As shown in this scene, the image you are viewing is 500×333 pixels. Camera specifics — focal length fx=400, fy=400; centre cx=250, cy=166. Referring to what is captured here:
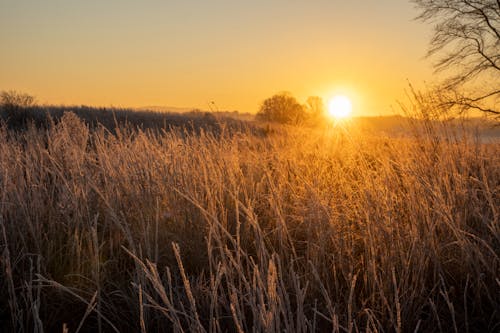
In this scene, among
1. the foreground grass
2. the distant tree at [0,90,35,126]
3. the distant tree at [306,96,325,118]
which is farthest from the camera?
the distant tree at [0,90,35,126]

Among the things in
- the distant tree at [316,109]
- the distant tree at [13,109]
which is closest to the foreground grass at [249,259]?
the distant tree at [316,109]

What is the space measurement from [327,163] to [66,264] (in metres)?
2.39

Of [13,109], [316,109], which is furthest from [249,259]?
[13,109]

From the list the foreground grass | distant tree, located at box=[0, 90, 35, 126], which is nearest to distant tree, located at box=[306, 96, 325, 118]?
the foreground grass

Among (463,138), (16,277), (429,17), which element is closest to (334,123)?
(463,138)

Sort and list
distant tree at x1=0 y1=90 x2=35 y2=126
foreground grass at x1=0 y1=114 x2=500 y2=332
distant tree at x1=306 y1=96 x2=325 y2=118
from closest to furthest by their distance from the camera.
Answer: foreground grass at x1=0 y1=114 x2=500 y2=332
distant tree at x1=306 y1=96 x2=325 y2=118
distant tree at x1=0 y1=90 x2=35 y2=126

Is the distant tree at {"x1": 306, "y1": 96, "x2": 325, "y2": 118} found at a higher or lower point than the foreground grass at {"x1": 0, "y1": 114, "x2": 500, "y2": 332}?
higher

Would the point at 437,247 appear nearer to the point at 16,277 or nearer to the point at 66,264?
the point at 66,264

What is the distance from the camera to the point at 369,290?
6.58 feet

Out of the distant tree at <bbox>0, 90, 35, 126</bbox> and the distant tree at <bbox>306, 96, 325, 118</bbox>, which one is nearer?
the distant tree at <bbox>306, 96, 325, 118</bbox>

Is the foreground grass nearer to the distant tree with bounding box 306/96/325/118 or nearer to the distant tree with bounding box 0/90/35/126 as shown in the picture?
the distant tree with bounding box 306/96/325/118

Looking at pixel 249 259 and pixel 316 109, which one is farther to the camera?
pixel 316 109

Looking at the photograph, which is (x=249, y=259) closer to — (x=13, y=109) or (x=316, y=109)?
(x=316, y=109)

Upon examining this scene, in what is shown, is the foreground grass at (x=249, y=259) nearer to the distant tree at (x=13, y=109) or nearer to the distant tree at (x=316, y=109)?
the distant tree at (x=316, y=109)
